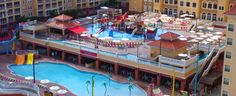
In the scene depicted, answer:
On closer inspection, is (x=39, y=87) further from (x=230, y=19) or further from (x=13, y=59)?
(x=230, y=19)

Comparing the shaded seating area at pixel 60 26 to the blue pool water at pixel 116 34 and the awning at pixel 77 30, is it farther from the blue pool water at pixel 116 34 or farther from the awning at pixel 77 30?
the blue pool water at pixel 116 34

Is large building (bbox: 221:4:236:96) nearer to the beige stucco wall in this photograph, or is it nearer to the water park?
the beige stucco wall

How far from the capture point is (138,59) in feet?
179

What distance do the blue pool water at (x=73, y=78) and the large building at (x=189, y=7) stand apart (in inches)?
1138

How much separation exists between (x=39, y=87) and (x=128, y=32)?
965 inches

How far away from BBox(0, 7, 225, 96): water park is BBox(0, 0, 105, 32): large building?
14.6 feet

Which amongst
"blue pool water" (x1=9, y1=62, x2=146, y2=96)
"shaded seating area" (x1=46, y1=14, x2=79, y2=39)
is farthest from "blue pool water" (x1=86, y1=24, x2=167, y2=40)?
"blue pool water" (x1=9, y1=62, x2=146, y2=96)

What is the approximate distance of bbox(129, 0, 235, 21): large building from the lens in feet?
247

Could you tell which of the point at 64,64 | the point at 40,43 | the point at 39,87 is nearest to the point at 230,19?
the point at 39,87

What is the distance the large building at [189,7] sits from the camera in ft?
247

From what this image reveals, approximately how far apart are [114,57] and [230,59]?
18734 mm

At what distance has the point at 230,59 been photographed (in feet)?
139

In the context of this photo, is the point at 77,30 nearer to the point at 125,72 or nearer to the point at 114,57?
the point at 114,57

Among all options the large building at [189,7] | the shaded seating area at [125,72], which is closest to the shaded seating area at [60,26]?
the shaded seating area at [125,72]
